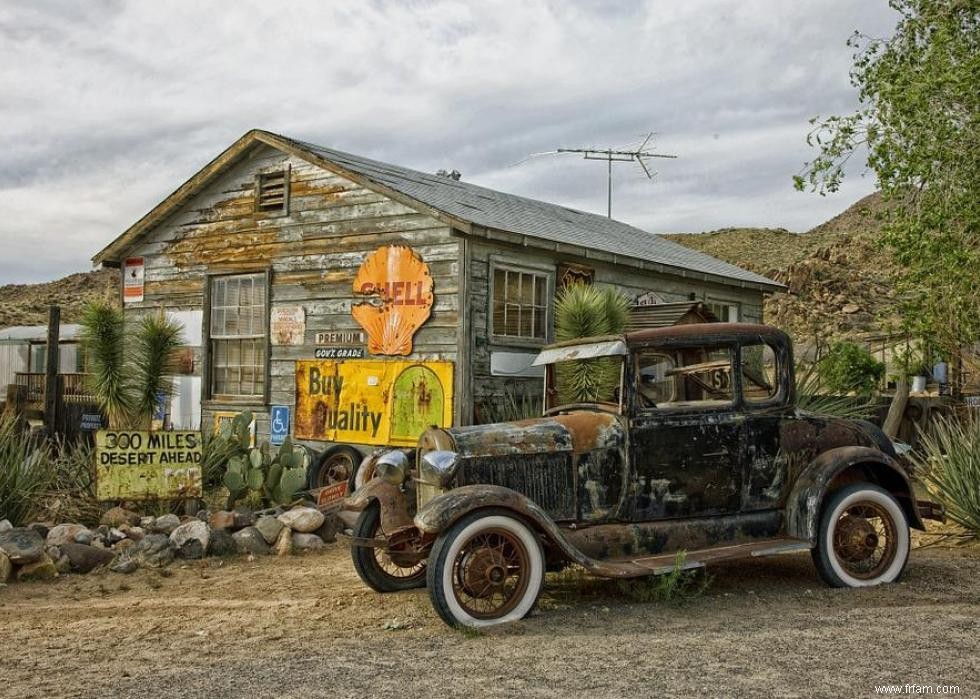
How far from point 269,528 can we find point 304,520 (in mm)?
321

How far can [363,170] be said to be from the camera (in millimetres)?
12609

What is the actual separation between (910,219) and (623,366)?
7456 mm

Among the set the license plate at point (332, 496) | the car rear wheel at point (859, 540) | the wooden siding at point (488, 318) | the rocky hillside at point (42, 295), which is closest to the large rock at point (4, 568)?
the license plate at point (332, 496)

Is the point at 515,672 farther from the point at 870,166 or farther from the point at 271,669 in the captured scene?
the point at 870,166

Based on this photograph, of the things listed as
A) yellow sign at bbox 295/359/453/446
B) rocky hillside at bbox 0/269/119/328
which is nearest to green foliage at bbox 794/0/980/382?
yellow sign at bbox 295/359/453/446

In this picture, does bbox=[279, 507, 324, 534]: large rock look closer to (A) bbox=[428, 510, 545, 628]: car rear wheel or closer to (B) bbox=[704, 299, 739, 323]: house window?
(A) bbox=[428, 510, 545, 628]: car rear wheel

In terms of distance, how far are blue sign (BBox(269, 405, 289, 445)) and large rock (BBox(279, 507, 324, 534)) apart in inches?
161

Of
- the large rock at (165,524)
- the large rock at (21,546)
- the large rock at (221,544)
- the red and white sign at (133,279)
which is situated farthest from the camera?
the red and white sign at (133,279)

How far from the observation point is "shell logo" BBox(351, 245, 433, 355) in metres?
11.6

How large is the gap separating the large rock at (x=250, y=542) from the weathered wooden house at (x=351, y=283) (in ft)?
10.7

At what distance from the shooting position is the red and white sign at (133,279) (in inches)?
577

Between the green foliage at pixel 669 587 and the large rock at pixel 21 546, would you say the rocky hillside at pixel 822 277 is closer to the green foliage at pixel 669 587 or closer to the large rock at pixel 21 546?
the green foliage at pixel 669 587

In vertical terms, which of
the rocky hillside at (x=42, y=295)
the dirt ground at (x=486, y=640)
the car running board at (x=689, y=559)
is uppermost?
the rocky hillside at (x=42, y=295)

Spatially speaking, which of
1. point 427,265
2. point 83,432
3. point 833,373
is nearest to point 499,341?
Answer: point 427,265
